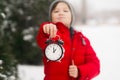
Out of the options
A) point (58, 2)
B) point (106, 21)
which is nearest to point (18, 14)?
point (58, 2)

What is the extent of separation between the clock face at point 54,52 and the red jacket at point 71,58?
0.09 m

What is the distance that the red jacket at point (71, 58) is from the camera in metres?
3.93

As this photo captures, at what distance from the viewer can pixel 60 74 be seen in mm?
3951

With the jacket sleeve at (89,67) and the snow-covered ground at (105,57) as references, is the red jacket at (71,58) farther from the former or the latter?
the snow-covered ground at (105,57)

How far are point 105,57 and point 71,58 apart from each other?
16.6ft

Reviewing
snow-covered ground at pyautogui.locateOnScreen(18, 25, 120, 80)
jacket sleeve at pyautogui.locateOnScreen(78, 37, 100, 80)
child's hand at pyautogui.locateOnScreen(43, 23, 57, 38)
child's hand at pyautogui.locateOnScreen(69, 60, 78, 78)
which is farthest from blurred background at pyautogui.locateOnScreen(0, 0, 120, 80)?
→ child's hand at pyautogui.locateOnScreen(43, 23, 57, 38)

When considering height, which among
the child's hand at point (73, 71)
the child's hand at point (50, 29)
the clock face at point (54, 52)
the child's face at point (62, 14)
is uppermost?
the child's face at point (62, 14)

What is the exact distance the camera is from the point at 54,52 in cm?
382

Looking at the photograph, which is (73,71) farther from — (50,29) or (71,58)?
(50,29)

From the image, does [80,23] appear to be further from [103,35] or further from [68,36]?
[68,36]

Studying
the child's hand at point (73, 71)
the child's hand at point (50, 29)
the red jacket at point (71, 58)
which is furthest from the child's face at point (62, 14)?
the child's hand at point (73, 71)

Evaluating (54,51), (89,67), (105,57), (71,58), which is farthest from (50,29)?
(105,57)

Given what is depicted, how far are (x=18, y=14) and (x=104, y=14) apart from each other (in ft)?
25.2

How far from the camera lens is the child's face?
4039 millimetres
